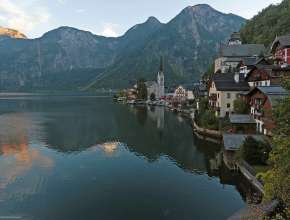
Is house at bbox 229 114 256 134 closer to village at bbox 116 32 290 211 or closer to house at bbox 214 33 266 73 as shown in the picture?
village at bbox 116 32 290 211

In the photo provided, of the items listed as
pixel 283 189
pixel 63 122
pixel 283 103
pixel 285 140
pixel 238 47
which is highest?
pixel 238 47

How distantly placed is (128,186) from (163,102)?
15701cm

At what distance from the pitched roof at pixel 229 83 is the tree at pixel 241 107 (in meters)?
7.52

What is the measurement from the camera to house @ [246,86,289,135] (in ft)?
179

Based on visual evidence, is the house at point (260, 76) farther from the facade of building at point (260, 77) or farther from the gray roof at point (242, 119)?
the gray roof at point (242, 119)

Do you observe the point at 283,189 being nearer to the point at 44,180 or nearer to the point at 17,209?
the point at 17,209

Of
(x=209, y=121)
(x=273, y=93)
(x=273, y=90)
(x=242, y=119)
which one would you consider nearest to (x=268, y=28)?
(x=209, y=121)

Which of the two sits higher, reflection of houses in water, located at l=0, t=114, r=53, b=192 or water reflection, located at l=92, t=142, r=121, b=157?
reflection of houses in water, located at l=0, t=114, r=53, b=192

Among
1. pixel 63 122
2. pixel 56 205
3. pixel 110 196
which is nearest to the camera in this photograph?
pixel 56 205

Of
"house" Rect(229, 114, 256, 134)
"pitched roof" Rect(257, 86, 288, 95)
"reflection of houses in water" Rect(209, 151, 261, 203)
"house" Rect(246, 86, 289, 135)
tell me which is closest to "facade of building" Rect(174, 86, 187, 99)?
"house" Rect(229, 114, 256, 134)

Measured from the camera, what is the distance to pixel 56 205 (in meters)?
37.2

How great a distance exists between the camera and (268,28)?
154m

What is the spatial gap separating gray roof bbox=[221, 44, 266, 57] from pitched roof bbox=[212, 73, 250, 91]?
4021cm

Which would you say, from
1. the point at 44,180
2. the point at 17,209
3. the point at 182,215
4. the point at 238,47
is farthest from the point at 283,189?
the point at 238,47
